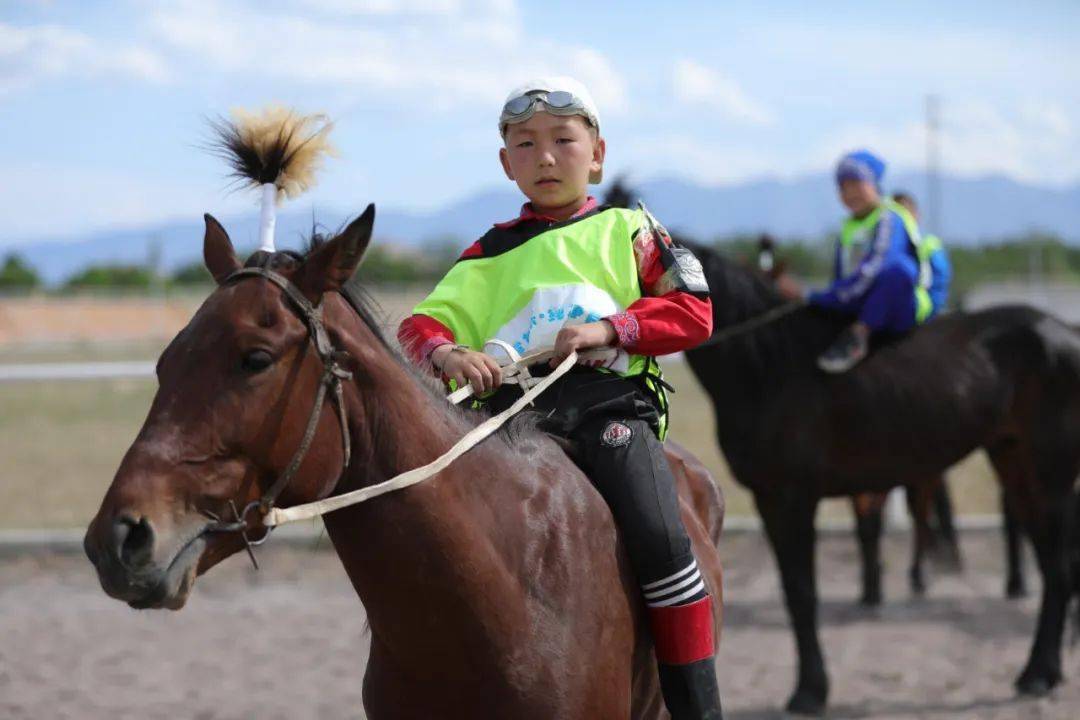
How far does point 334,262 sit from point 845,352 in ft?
15.6

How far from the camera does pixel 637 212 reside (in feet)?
10.4

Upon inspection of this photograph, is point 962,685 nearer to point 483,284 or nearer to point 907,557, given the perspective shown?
point 907,557

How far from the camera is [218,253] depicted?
A: 2469 millimetres

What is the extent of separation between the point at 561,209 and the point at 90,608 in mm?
5880

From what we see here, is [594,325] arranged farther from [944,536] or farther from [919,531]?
[944,536]

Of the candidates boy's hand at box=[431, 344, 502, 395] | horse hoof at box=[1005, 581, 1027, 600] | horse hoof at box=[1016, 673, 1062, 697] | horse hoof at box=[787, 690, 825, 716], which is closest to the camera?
boy's hand at box=[431, 344, 502, 395]

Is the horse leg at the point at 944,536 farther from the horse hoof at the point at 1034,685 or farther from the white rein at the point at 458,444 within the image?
the white rein at the point at 458,444

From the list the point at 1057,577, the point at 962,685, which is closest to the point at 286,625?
the point at 962,685

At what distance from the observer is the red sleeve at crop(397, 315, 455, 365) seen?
290 centimetres

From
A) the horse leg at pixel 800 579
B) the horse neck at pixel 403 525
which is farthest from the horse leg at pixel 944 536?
the horse neck at pixel 403 525

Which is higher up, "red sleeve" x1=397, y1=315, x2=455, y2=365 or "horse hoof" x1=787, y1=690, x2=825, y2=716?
"red sleeve" x1=397, y1=315, x2=455, y2=365

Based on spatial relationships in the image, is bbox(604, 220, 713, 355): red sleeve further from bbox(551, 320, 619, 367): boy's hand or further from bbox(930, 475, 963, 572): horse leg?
bbox(930, 475, 963, 572): horse leg

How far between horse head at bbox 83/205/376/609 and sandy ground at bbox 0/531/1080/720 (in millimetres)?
3817

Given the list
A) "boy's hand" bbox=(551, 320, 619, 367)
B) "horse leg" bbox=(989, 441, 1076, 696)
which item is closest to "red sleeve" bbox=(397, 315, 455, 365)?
"boy's hand" bbox=(551, 320, 619, 367)
